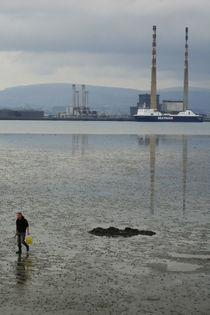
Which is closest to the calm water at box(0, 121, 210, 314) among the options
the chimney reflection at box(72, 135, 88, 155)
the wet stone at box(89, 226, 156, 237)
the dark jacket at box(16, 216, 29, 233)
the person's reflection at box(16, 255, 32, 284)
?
the person's reflection at box(16, 255, 32, 284)

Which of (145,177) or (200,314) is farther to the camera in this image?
(145,177)

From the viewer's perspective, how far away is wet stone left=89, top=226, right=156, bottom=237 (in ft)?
78.4

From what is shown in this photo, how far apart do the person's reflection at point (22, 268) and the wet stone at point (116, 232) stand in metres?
4.96

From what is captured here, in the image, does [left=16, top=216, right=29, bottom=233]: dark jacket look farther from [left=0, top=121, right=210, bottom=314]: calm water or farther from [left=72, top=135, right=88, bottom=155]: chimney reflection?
[left=72, top=135, right=88, bottom=155]: chimney reflection

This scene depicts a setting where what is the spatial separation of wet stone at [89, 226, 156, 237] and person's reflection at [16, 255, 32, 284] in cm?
496

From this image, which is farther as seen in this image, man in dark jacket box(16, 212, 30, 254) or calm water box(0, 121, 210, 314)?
man in dark jacket box(16, 212, 30, 254)

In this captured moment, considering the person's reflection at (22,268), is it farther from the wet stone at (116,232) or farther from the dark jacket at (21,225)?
the wet stone at (116,232)

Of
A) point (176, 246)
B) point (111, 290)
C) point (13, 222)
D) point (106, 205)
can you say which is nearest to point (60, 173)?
point (106, 205)

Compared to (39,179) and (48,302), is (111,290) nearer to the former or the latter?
(48,302)

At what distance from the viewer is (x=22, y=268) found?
18.7 meters

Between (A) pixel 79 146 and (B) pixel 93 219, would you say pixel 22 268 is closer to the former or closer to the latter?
(B) pixel 93 219

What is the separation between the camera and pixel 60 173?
48.0m

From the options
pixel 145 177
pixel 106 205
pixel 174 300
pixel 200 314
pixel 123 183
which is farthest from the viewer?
pixel 145 177

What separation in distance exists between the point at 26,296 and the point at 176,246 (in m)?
8.29
